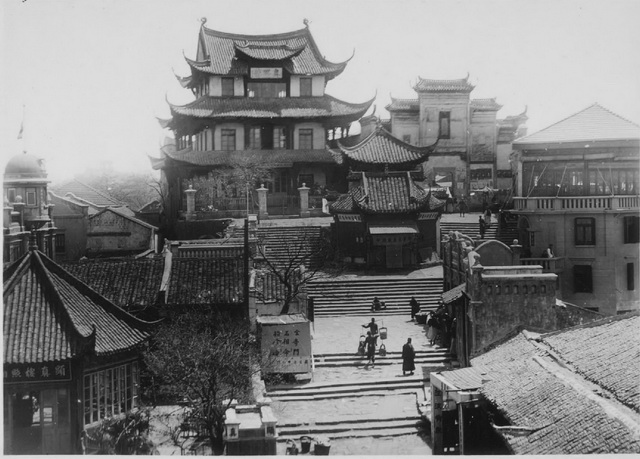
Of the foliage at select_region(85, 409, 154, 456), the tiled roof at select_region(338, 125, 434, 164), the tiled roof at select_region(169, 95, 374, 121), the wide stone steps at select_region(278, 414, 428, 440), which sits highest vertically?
the tiled roof at select_region(169, 95, 374, 121)

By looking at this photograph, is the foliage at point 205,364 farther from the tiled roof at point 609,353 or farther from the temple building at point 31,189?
the temple building at point 31,189

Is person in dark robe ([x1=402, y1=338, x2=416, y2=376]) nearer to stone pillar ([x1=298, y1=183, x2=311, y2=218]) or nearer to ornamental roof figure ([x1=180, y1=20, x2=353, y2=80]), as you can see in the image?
stone pillar ([x1=298, y1=183, x2=311, y2=218])

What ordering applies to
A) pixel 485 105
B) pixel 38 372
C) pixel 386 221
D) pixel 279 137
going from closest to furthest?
pixel 38 372, pixel 386 221, pixel 279 137, pixel 485 105

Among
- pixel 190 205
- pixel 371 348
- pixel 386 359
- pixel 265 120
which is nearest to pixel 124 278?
pixel 371 348

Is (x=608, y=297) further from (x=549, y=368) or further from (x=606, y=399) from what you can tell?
(x=606, y=399)

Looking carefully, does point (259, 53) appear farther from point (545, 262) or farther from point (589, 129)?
point (545, 262)

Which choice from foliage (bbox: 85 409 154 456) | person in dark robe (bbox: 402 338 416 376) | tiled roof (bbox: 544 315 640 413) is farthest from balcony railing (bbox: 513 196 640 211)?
foliage (bbox: 85 409 154 456)

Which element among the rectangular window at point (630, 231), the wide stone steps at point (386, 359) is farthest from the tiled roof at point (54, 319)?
the rectangular window at point (630, 231)
